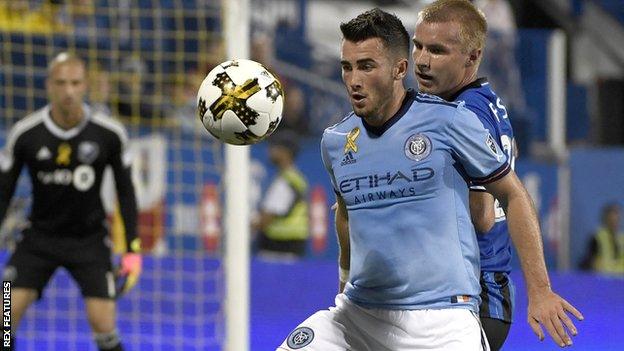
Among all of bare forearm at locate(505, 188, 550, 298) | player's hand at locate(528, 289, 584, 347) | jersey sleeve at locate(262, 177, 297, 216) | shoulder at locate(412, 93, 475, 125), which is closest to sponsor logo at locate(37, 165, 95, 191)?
shoulder at locate(412, 93, 475, 125)

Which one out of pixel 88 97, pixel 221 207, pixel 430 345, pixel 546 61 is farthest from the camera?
pixel 546 61

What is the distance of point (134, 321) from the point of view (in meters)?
9.41

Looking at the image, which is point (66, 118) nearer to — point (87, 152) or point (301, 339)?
point (87, 152)

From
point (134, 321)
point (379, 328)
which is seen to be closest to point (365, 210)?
point (379, 328)

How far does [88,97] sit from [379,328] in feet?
23.7

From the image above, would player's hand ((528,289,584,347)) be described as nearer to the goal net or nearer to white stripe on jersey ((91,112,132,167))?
white stripe on jersey ((91,112,132,167))

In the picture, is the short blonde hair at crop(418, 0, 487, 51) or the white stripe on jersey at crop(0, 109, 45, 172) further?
the white stripe on jersey at crop(0, 109, 45, 172)

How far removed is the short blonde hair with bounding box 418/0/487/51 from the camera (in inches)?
182

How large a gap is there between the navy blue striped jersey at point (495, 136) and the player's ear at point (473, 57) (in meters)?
0.07

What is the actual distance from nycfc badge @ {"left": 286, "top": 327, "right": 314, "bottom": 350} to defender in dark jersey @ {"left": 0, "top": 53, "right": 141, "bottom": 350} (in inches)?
125

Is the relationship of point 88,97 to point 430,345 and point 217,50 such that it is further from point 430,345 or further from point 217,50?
point 430,345

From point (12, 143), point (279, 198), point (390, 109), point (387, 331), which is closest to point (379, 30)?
point (390, 109)

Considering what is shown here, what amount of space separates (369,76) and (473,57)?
0.63 m

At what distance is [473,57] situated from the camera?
4.64m
